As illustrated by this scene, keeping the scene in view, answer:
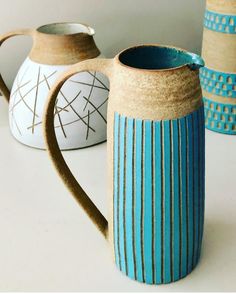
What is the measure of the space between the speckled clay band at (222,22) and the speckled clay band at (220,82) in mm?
65

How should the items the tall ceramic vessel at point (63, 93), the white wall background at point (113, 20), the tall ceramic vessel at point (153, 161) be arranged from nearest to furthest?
the tall ceramic vessel at point (153, 161), the tall ceramic vessel at point (63, 93), the white wall background at point (113, 20)

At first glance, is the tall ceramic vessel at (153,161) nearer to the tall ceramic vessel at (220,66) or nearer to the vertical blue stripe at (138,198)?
the vertical blue stripe at (138,198)

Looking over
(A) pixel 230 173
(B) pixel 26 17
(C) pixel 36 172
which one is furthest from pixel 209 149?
(B) pixel 26 17

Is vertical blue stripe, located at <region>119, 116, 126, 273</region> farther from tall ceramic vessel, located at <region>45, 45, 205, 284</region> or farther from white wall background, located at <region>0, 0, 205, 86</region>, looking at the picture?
white wall background, located at <region>0, 0, 205, 86</region>

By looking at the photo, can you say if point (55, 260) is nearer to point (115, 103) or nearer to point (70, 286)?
point (70, 286)

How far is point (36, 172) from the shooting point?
704mm

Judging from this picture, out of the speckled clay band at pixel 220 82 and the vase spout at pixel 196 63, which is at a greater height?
the vase spout at pixel 196 63

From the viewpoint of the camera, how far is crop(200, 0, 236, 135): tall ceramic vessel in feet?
2.45

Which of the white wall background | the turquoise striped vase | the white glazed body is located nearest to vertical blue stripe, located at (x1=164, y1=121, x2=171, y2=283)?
the turquoise striped vase

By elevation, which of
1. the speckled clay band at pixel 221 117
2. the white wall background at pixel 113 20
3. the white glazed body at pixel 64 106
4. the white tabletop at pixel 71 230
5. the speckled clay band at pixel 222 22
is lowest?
the white tabletop at pixel 71 230

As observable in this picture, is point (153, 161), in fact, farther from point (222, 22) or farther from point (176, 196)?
point (222, 22)

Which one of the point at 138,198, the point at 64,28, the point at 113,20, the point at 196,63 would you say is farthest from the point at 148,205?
the point at 113,20

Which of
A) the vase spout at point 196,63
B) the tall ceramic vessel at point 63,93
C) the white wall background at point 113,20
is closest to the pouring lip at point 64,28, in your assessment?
the tall ceramic vessel at point 63,93

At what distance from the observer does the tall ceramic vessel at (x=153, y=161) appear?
1.42ft
